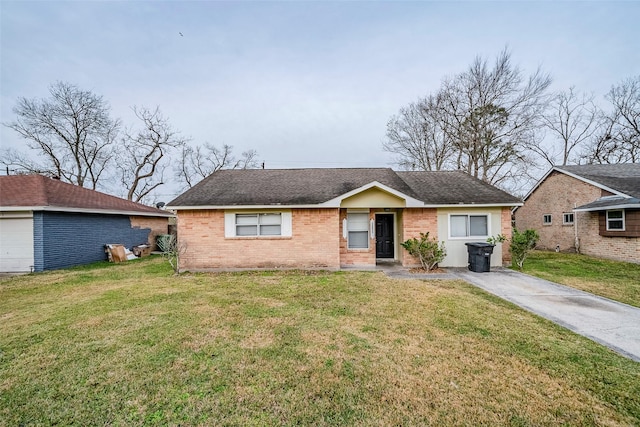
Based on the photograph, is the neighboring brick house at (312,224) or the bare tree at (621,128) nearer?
the neighboring brick house at (312,224)

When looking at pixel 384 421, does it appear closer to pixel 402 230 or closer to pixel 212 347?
pixel 212 347

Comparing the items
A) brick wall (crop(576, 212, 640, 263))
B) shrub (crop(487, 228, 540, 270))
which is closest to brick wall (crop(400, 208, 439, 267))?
shrub (crop(487, 228, 540, 270))

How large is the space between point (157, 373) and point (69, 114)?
97.5 feet

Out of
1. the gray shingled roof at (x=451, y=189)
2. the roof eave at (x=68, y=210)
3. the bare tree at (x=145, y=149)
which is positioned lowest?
the roof eave at (x=68, y=210)

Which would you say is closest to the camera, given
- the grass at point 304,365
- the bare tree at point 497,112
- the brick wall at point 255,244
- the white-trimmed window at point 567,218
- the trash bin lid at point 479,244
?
the grass at point 304,365

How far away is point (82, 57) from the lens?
50.9 feet

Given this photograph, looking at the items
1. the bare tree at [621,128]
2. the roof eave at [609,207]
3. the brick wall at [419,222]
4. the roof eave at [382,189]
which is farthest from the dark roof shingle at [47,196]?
the bare tree at [621,128]

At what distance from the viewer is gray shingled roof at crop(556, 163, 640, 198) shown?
12.4m

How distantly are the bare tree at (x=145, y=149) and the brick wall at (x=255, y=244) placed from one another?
2082 cm

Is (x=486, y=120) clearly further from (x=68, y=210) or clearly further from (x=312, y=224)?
(x=68, y=210)

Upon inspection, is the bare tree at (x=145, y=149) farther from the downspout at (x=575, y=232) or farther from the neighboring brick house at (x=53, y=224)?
the downspout at (x=575, y=232)

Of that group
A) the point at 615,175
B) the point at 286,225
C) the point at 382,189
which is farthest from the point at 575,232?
the point at 286,225

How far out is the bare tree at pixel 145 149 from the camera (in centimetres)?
2628

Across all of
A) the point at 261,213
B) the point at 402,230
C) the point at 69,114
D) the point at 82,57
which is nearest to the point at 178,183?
the point at 69,114
